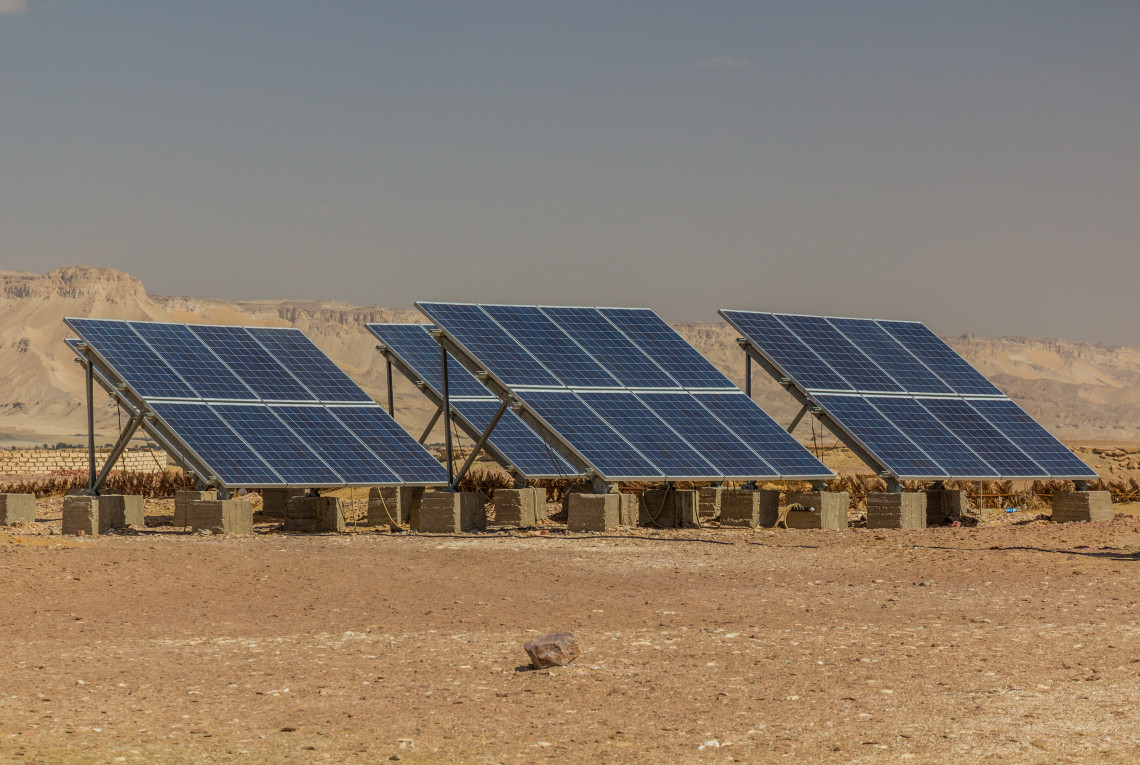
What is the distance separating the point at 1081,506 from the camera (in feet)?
87.9

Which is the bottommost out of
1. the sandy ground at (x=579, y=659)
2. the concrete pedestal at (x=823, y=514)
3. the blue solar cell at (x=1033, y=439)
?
the sandy ground at (x=579, y=659)

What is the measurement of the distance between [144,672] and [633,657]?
4.03 metres

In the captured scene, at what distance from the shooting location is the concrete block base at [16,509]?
90.9 feet

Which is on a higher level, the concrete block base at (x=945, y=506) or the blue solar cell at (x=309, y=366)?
the blue solar cell at (x=309, y=366)

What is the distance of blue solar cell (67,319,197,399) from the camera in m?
26.0

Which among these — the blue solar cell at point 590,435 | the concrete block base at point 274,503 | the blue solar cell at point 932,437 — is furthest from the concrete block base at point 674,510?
the concrete block base at point 274,503

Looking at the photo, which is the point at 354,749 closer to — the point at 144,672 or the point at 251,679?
the point at 251,679

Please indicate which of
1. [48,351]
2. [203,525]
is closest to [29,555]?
[203,525]

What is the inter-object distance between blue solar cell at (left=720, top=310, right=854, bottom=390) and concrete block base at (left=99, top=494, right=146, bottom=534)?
11.2 metres

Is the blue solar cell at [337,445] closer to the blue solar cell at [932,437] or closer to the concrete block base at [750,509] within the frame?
the concrete block base at [750,509]

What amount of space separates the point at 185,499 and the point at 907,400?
13.3 meters

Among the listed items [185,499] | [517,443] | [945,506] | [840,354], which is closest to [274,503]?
[517,443]

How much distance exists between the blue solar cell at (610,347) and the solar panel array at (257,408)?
365cm

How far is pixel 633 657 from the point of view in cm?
1283
